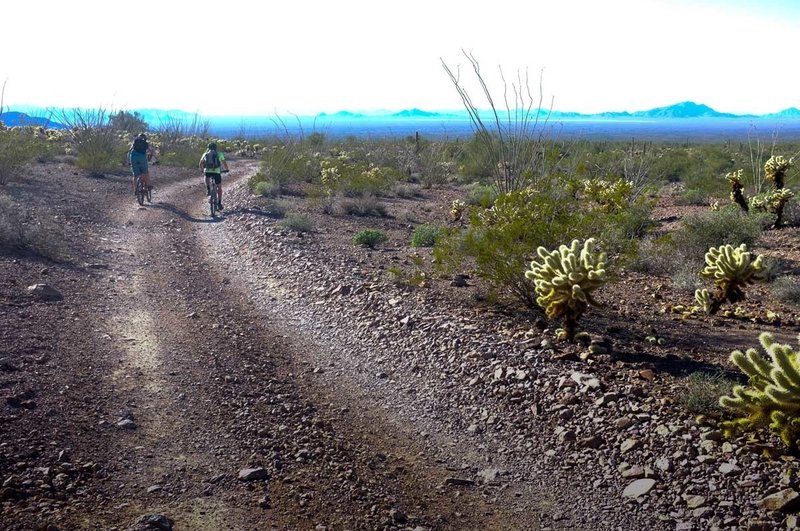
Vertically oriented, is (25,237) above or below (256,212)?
above

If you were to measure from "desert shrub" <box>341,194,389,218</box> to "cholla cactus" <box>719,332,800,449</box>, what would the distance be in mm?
14015

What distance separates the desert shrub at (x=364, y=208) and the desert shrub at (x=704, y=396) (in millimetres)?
13429

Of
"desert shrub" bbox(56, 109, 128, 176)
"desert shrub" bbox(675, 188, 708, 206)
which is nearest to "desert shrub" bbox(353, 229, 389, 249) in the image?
"desert shrub" bbox(675, 188, 708, 206)

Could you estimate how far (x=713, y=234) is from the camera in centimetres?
1311

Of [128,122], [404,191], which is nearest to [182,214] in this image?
[404,191]

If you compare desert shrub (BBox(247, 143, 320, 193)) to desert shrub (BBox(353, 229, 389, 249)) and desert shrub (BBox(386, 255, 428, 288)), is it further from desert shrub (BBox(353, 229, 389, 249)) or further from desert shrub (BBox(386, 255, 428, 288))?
desert shrub (BBox(386, 255, 428, 288))

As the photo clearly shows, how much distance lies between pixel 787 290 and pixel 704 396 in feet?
16.5

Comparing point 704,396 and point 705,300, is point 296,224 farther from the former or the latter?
point 704,396

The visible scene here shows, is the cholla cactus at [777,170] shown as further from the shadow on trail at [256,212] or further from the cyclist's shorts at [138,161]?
the cyclist's shorts at [138,161]

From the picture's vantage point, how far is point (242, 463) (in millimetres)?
5414

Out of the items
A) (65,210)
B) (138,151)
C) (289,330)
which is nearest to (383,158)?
(138,151)

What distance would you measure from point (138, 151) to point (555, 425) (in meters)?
15.2

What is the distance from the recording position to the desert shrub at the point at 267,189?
20969 mm

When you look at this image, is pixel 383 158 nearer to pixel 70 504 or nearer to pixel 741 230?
pixel 741 230
